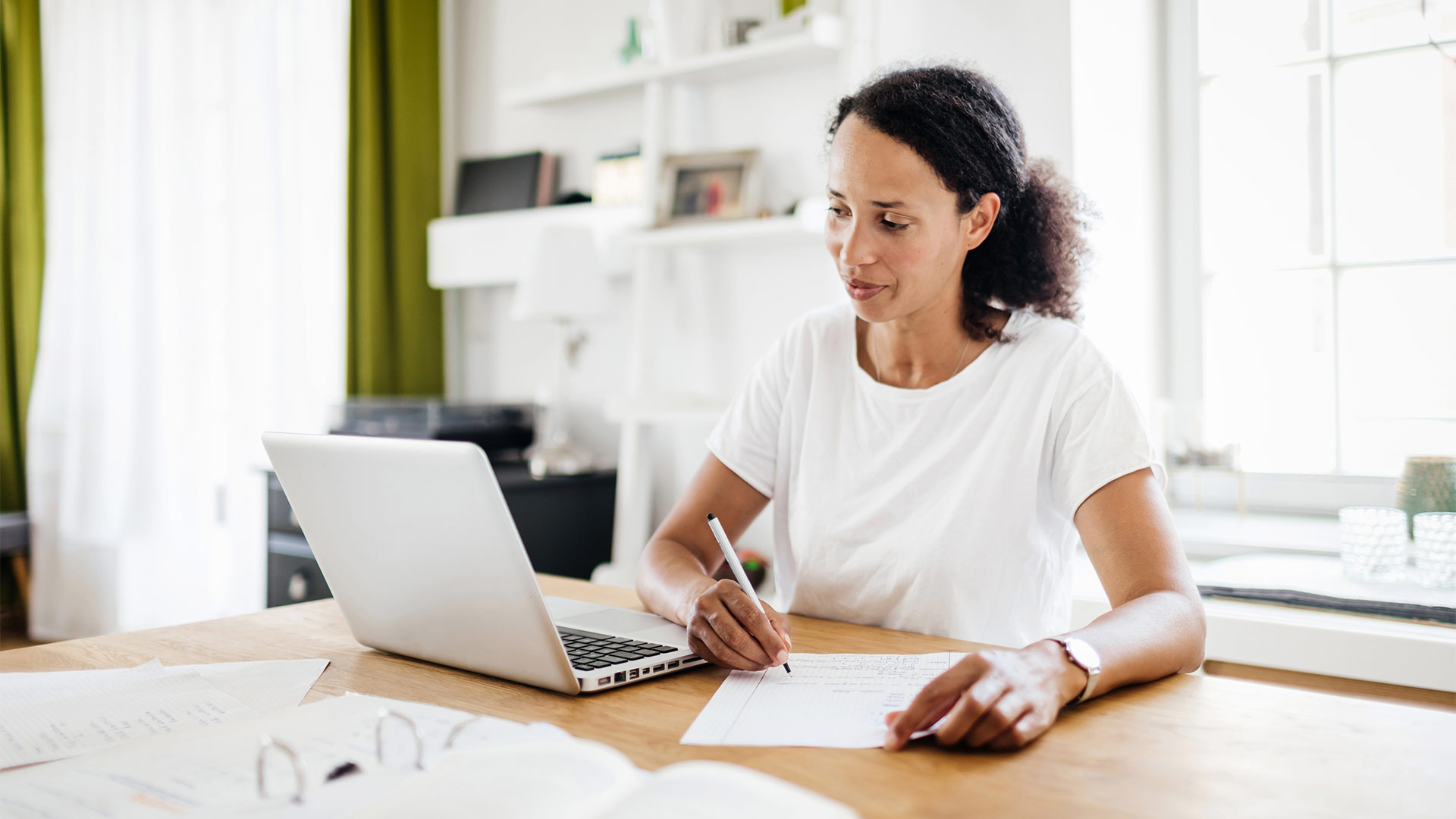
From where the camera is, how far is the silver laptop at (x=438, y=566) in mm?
843

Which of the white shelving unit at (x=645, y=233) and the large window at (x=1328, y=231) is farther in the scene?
the white shelving unit at (x=645, y=233)

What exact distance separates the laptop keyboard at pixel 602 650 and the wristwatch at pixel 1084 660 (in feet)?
1.13

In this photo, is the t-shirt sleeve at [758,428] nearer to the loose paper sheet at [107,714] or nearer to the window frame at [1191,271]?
the loose paper sheet at [107,714]

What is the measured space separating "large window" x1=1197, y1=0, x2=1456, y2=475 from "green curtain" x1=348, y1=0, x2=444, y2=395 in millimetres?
2192

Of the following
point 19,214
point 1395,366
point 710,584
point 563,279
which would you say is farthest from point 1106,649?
point 19,214

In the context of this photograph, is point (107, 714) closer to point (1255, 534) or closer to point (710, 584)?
point (710, 584)

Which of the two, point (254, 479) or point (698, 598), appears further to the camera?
point (254, 479)

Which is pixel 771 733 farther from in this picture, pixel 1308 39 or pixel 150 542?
pixel 150 542

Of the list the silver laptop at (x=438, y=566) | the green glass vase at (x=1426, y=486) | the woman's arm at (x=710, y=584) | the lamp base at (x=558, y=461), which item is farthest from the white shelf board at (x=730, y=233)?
the silver laptop at (x=438, y=566)

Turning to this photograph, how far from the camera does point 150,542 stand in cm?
354

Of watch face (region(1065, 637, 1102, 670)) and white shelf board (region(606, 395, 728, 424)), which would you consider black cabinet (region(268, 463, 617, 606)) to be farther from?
watch face (region(1065, 637, 1102, 670))

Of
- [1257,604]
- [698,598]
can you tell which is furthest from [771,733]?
[1257,604]

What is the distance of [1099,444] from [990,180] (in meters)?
0.37

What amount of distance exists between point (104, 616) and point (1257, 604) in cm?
344
